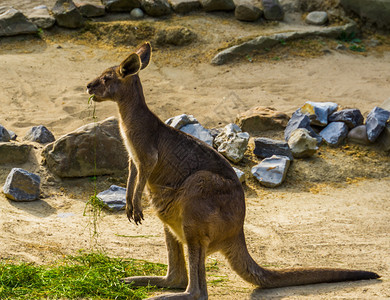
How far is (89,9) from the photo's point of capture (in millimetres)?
11547

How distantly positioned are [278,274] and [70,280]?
5.71 feet

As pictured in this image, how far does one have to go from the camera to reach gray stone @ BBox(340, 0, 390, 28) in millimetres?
12320

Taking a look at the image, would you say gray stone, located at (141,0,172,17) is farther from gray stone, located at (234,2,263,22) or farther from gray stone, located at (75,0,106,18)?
gray stone, located at (234,2,263,22)

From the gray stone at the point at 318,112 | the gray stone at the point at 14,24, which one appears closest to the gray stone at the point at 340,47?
A: the gray stone at the point at 318,112

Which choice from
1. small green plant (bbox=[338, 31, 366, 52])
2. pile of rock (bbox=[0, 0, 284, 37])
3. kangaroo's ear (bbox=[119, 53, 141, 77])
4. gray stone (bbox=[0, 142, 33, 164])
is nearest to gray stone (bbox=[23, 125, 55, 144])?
gray stone (bbox=[0, 142, 33, 164])

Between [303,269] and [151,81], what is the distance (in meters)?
6.07

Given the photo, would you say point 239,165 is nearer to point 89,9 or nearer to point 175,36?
point 175,36

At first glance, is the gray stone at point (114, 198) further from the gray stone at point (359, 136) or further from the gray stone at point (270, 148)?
the gray stone at point (359, 136)

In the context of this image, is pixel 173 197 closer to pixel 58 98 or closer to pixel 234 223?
pixel 234 223

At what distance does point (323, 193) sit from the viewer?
23.6 ft

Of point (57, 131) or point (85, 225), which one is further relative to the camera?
point (57, 131)

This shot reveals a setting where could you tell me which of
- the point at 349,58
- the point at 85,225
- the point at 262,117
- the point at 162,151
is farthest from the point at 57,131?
the point at 349,58

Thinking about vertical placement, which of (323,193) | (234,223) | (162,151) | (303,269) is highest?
(162,151)

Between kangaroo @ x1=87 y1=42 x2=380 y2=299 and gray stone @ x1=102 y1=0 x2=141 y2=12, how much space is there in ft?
23.5
